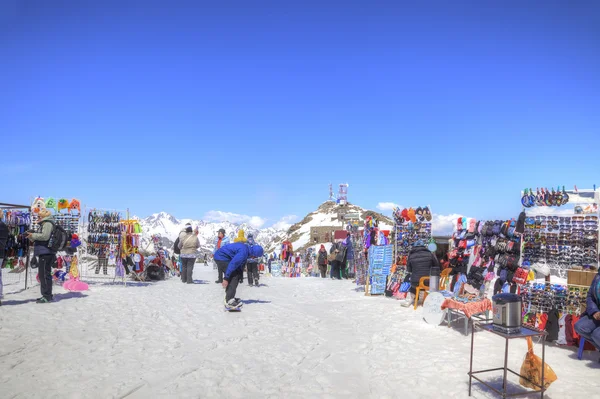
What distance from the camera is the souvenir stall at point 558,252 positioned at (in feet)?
23.3

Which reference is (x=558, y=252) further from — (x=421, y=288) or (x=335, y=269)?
(x=335, y=269)

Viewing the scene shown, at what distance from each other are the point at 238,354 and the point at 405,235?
7.75m

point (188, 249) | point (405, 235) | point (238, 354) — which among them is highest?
point (405, 235)

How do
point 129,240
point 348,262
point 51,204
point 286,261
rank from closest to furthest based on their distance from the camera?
point 51,204, point 129,240, point 348,262, point 286,261

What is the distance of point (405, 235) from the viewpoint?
41.7 feet

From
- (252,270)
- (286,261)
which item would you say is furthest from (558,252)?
(286,261)

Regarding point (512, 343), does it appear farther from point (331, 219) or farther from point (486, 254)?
point (331, 219)

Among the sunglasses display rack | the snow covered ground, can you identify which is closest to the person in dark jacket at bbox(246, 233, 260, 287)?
the snow covered ground

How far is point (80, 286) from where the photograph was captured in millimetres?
11328

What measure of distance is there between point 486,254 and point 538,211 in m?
1.49

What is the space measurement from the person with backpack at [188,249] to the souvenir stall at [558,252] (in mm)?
9511

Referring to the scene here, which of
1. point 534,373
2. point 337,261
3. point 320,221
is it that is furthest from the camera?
point 320,221

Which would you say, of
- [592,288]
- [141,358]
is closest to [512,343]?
[592,288]

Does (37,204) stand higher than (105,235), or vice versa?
(37,204)
